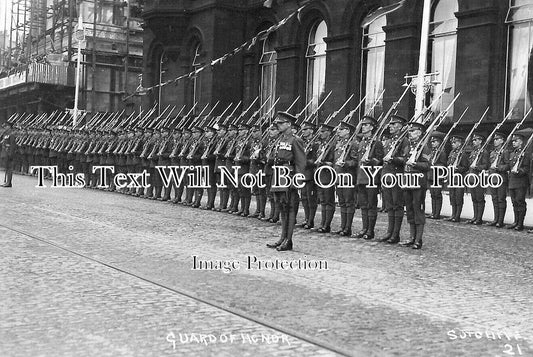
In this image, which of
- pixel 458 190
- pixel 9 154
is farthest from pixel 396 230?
pixel 9 154

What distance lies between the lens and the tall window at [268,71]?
102 feet

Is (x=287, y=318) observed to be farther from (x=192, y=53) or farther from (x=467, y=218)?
(x=192, y=53)

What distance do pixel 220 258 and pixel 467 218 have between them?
8.98 m

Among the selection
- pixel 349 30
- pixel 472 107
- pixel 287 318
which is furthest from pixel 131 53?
pixel 287 318

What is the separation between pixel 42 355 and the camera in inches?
205

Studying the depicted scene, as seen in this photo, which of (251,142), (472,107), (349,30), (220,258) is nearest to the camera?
(220,258)

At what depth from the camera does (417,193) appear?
11.4 metres

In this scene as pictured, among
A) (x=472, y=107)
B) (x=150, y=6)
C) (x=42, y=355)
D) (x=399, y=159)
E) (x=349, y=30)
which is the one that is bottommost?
(x=42, y=355)

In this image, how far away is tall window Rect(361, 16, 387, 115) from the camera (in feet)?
83.5

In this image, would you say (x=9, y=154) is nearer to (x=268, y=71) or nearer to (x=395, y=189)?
(x=268, y=71)

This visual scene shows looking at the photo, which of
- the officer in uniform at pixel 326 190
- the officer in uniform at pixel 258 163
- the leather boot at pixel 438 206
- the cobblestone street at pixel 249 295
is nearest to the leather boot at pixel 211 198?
the officer in uniform at pixel 258 163

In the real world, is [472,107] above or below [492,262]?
above

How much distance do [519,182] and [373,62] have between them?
38.0 feet

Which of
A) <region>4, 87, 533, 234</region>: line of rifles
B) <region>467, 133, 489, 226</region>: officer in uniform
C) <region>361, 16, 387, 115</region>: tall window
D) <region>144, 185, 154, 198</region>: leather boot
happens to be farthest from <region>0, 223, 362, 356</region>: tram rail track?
<region>361, 16, 387, 115</region>: tall window
